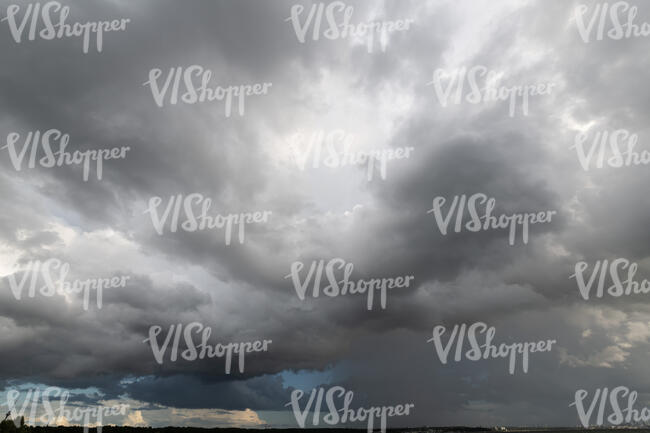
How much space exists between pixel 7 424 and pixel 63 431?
13024 centimetres

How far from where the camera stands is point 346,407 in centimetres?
7688

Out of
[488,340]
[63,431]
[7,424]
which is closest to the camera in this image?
[488,340]

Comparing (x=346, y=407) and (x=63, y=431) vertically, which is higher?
(x=346, y=407)

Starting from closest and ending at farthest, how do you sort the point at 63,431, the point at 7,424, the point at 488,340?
the point at 488,340
the point at 7,424
the point at 63,431

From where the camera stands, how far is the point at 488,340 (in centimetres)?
7519

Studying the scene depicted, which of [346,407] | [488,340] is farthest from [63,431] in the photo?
[488,340]

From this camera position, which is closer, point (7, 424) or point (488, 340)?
point (488, 340)

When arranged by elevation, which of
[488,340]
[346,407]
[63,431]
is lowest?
[63,431]

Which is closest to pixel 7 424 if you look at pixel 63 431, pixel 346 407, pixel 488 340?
pixel 346 407

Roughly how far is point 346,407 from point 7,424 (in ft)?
226

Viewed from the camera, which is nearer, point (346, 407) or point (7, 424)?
point (346, 407)

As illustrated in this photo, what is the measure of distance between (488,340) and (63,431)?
660 ft

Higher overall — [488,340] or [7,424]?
[488,340]

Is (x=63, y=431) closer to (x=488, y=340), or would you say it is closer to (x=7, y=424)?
(x=7, y=424)
